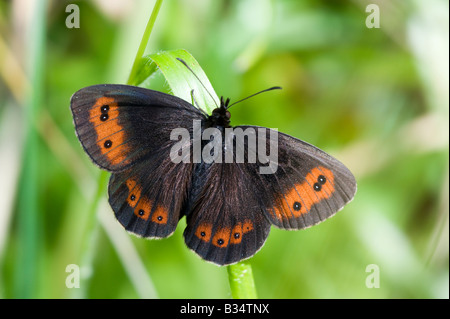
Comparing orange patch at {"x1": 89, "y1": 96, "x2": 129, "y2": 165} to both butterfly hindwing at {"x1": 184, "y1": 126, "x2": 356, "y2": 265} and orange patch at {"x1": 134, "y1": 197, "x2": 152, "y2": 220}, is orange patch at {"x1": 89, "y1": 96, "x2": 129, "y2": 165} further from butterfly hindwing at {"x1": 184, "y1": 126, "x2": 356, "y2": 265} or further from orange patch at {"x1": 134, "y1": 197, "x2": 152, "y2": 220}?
butterfly hindwing at {"x1": 184, "y1": 126, "x2": 356, "y2": 265}

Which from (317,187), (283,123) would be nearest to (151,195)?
(317,187)

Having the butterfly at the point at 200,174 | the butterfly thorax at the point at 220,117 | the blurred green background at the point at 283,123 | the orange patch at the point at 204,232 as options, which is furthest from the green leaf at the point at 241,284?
the blurred green background at the point at 283,123

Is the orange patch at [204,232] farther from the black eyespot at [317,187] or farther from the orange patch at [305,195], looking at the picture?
the black eyespot at [317,187]

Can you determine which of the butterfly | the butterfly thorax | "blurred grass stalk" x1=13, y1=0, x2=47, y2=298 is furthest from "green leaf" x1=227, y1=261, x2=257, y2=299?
"blurred grass stalk" x1=13, y1=0, x2=47, y2=298

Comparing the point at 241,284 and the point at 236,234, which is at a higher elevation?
the point at 236,234

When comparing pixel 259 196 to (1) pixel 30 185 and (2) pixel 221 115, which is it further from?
(1) pixel 30 185

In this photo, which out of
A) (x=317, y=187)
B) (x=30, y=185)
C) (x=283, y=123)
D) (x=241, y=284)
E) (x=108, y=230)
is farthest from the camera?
(x=283, y=123)
